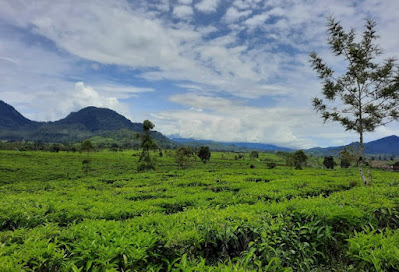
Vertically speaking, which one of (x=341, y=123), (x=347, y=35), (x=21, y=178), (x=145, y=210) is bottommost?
(x=21, y=178)

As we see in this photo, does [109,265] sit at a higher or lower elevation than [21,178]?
higher

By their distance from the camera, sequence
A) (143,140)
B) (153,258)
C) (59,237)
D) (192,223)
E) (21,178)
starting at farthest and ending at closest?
(143,140), (21,178), (192,223), (59,237), (153,258)

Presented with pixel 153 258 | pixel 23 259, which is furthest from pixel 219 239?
pixel 23 259

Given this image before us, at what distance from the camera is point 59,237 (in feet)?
13.3

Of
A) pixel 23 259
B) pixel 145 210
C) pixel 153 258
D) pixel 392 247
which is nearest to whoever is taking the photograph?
pixel 23 259

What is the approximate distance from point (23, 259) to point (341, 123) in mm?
17750

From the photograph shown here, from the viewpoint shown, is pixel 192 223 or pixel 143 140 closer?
pixel 192 223

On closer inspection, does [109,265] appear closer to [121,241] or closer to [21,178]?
[121,241]

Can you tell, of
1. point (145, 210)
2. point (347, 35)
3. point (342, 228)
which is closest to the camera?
point (342, 228)

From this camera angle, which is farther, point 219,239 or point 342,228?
point 342,228

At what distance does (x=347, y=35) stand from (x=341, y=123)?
5.84m

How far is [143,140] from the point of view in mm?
51438

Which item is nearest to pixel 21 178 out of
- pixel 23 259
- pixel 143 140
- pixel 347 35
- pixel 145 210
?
pixel 143 140

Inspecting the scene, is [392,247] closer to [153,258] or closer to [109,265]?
[153,258]
